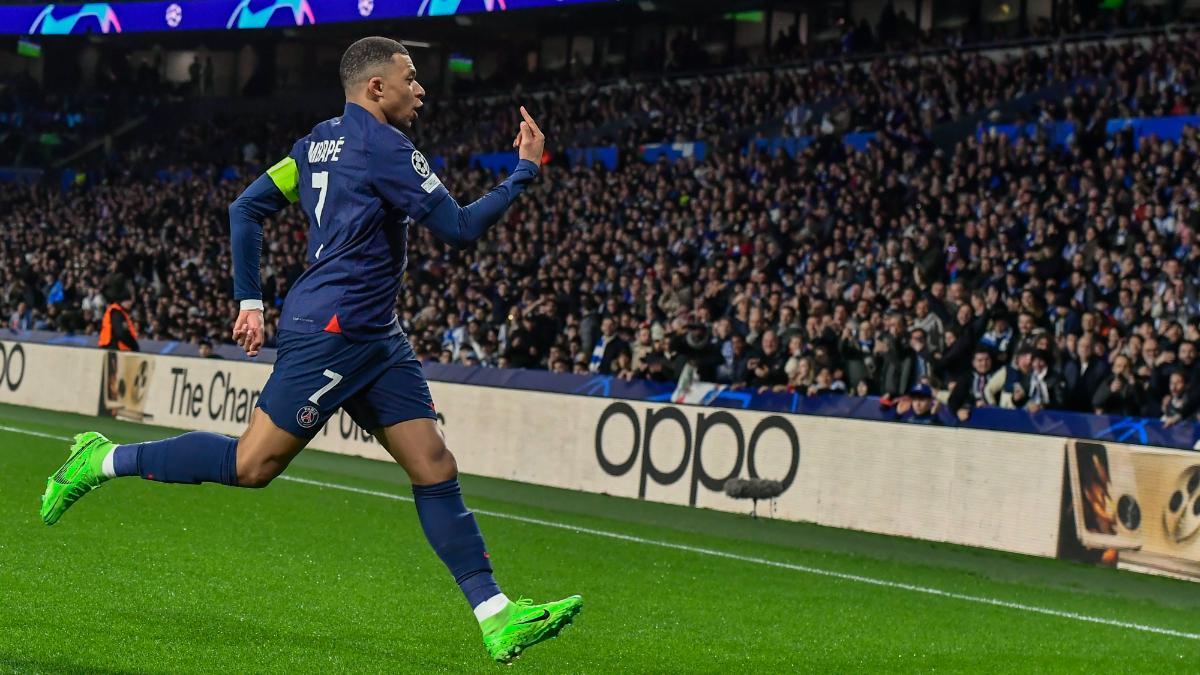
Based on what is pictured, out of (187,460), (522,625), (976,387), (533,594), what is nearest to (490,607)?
(522,625)

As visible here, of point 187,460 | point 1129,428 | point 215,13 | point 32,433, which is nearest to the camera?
point 187,460

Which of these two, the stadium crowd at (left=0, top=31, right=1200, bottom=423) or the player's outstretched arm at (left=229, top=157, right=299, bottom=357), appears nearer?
the player's outstretched arm at (left=229, top=157, right=299, bottom=357)

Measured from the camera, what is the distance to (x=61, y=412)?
74.9ft

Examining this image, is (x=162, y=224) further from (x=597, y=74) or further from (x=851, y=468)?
(x=851, y=468)

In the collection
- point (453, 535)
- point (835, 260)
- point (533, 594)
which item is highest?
point (835, 260)

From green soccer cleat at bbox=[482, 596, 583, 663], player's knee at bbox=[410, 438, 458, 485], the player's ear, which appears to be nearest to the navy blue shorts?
player's knee at bbox=[410, 438, 458, 485]

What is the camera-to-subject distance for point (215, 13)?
3781 centimetres

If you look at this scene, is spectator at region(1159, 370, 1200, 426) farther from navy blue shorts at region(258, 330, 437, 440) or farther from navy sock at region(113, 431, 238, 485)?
navy sock at region(113, 431, 238, 485)

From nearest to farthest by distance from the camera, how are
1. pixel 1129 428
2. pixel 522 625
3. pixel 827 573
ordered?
pixel 522 625 → pixel 827 573 → pixel 1129 428

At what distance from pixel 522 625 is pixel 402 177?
1.59 meters

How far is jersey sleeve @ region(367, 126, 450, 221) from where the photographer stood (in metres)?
5.20

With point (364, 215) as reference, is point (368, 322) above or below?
below

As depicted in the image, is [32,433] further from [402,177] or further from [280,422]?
[402,177]

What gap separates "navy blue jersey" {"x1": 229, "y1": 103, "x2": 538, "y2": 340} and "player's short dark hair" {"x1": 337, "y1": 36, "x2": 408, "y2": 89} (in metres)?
0.11
